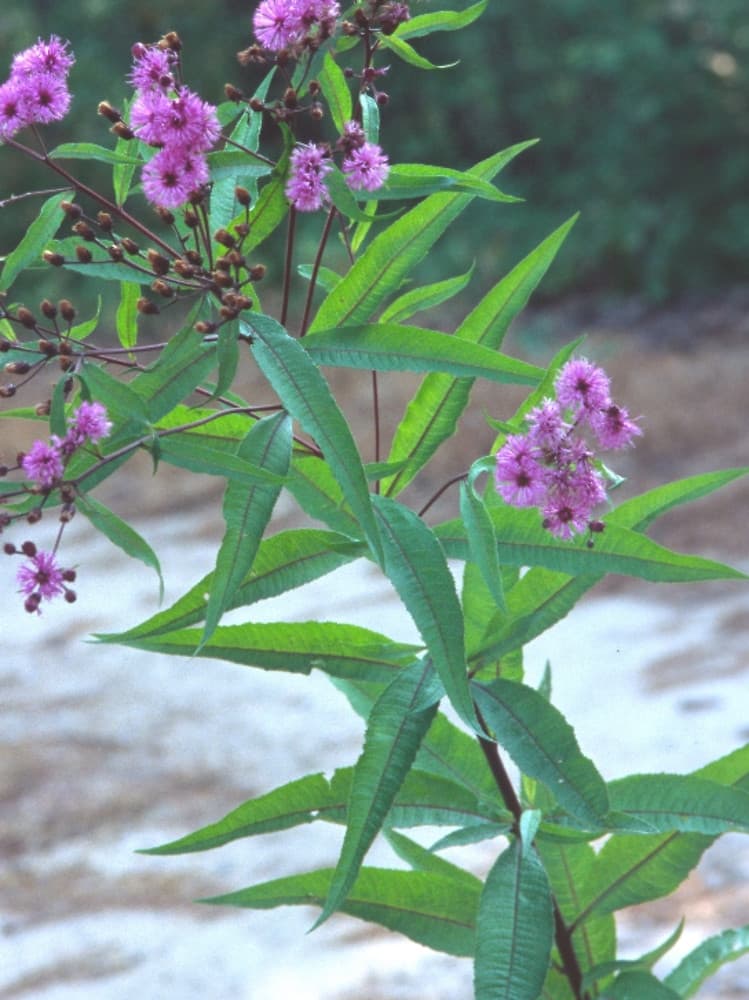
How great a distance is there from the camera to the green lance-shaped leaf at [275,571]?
1.05m

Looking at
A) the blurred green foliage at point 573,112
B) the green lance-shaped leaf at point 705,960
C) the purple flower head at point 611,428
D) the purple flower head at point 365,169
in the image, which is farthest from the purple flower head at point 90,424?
the blurred green foliage at point 573,112

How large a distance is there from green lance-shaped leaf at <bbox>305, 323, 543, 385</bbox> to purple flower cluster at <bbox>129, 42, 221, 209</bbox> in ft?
0.45

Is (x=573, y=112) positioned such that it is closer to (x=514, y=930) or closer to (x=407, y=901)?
(x=407, y=901)

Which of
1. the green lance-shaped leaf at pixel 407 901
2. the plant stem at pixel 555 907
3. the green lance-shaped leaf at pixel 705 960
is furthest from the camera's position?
the green lance-shaped leaf at pixel 705 960

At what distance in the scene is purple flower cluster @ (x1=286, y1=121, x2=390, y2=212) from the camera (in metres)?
0.90

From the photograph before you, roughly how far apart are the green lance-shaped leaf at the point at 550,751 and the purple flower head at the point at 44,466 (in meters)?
0.40

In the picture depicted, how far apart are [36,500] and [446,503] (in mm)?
3912

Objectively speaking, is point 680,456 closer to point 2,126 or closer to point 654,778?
point 654,778

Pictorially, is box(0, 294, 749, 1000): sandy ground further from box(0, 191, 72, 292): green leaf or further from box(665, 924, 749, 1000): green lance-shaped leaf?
box(0, 191, 72, 292): green leaf

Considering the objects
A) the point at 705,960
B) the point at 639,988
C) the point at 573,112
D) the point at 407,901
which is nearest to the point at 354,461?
the point at 407,901

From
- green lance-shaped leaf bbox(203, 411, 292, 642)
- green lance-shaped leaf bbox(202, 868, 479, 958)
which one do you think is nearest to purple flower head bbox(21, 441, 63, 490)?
green lance-shaped leaf bbox(203, 411, 292, 642)

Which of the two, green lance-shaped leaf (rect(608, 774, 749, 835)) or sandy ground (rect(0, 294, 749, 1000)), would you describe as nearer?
green lance-shaped leaf (rect(608, 774, 749, 835))

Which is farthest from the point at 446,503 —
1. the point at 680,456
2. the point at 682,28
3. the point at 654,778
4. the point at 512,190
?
the point at 654,778

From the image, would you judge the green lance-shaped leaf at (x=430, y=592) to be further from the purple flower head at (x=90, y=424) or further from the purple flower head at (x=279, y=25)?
the purple flower head at (x=279, y=25)
